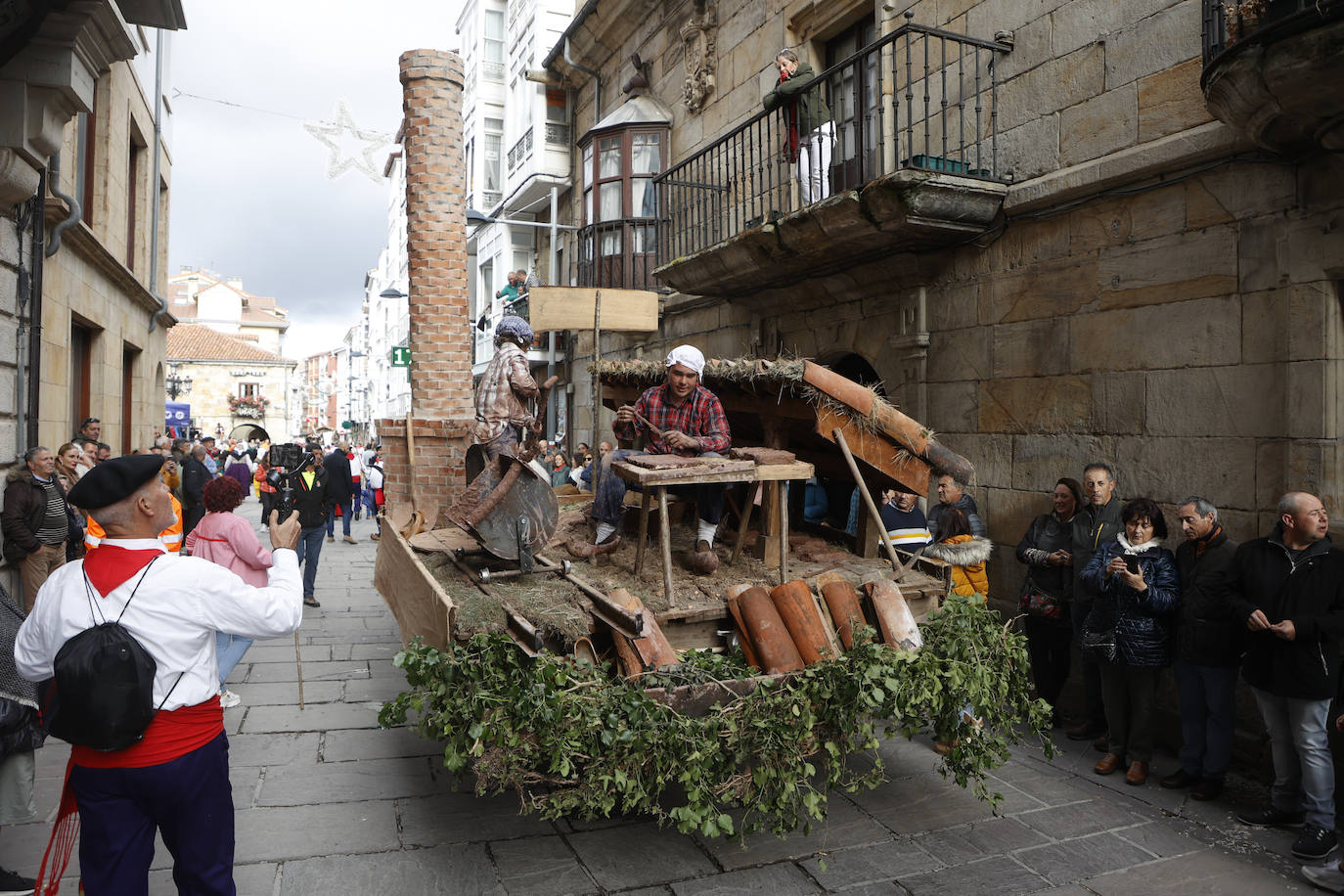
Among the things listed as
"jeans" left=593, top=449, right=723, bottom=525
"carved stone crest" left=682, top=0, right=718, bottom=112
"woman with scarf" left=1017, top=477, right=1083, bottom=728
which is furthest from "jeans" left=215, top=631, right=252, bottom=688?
"carved stone crest" left=682, top=0, right=718, bottom=112

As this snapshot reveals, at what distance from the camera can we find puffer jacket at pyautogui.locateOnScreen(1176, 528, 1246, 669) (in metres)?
4.75

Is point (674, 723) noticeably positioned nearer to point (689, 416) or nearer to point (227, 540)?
point (689, 416)

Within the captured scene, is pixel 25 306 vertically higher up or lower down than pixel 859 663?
higher up

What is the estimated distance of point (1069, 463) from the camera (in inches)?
261

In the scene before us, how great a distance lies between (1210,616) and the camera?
480 centimetres

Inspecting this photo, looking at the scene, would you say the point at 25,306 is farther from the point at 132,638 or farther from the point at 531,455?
the point at 132,638

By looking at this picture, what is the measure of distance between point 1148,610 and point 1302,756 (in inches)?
40.9

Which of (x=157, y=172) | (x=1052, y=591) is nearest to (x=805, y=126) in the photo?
(x=1052, y=591)

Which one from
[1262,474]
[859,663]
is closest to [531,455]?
[859,663]

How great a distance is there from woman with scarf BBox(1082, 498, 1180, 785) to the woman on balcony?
483cm

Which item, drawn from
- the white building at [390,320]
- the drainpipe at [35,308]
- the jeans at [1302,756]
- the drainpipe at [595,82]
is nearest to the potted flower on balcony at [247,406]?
the white building at [390,320]

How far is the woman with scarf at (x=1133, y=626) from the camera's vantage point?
5.12 meters

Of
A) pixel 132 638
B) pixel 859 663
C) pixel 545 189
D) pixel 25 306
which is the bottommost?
pixel 859 663

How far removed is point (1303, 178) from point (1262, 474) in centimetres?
177
